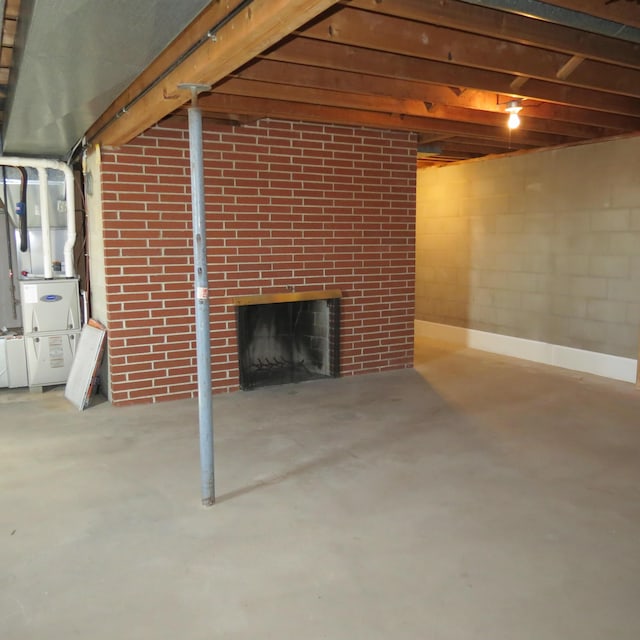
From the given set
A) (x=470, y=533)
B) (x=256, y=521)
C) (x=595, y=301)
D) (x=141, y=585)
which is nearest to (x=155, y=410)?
(x=256, y=521)

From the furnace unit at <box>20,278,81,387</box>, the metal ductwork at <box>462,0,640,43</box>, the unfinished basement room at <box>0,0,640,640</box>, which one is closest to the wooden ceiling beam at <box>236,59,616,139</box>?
the unfinished basement room at <box>0,0,640,640</box>

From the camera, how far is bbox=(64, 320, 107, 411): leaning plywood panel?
441 cm

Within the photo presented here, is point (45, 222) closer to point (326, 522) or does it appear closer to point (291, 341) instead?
point (291, 341)

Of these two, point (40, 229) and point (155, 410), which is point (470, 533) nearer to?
point (155, 410)

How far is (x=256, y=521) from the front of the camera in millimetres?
2666

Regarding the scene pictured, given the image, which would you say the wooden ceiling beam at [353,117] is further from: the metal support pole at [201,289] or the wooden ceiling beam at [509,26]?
the wooden ceiling beam at [509,26]

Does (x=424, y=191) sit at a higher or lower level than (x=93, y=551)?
higher

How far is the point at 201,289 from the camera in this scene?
8.83 feet

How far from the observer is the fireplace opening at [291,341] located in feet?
17.5

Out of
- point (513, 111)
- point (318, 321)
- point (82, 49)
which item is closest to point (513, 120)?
point (513, 111)

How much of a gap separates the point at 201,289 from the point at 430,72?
6.62ft

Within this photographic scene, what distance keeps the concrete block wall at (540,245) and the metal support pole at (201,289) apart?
164 inches

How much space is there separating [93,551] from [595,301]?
4.88 m

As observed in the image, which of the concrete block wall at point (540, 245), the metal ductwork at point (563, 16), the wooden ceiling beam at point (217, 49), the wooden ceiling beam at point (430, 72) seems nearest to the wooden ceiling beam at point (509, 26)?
the metal ductwork at point (563, 16)
